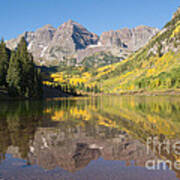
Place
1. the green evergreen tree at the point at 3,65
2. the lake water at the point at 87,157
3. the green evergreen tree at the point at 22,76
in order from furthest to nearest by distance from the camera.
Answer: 1. the green evergreen tree at the point at 3,65
2. the green evergreen tree at the point at 22,76
3. the lake water at the point at 87,157

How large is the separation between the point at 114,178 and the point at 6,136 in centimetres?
892

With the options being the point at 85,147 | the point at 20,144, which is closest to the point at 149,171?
the point at 85,147

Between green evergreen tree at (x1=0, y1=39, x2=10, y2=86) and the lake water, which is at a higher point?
green evergreen tree at (x1=0, y1=39, x2=10, y2=86)

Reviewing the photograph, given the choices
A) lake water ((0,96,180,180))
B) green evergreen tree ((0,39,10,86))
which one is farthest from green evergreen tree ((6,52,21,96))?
lake water ((0,96,180,180))

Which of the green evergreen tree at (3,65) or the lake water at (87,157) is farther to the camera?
the green evergreen tree at (3,65)

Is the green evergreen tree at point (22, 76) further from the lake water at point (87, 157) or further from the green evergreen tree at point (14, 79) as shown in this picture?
the lake water at point (87, 157)

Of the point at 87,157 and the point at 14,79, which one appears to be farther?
the point at 14,79

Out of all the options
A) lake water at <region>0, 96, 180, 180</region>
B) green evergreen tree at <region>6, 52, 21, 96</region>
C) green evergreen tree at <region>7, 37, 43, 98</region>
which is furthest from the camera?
green evergreen tree at <region>7, 37, 43, 98</region>

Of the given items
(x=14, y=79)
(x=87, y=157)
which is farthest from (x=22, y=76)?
(x=87, y=157)

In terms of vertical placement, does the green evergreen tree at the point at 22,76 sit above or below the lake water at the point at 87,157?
above

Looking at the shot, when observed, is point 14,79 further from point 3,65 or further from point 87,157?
point 87,157

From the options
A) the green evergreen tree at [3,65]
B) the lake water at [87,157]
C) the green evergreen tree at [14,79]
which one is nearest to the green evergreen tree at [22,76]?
the green evergreen tree at [14,79]

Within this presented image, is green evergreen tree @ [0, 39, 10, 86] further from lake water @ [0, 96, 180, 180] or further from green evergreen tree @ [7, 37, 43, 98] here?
lake water @ [0, 96, 180, 180]

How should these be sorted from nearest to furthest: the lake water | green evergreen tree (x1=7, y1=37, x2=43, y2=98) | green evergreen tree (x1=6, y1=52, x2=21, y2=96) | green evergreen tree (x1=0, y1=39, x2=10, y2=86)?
the lake water → green evergreen tree (x1=6, y1=52, x2=21, y2=96) → green evergreen tree (x1=7, y1=37, x2=43, y2=98) → green evergreen tree (x1=0, y1=39, x2=10, y2=86)
